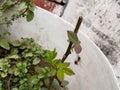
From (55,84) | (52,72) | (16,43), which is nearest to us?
(52,72)

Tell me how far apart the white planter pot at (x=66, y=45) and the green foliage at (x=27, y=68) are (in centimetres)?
4

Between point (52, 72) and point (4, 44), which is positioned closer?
point (52, 72)

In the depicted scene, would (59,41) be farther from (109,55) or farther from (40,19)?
(109,55)

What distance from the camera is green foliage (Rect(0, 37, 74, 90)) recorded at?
113 centimetres

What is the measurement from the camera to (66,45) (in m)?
1.23

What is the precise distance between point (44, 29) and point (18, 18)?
0.38ft

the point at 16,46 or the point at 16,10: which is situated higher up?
the point at 16,10

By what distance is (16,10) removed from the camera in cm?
128

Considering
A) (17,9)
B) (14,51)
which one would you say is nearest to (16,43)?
(14,51)

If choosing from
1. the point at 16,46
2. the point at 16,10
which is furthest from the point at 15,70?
the point at 16,10

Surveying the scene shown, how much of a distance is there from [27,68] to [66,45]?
18cm

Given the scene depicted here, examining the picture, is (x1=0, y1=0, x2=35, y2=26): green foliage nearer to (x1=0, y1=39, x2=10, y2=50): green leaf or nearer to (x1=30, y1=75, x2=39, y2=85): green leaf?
(x1=0, y1=39, x2=10, y2=50): green leaf

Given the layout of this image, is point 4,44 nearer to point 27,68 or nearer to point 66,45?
point 27,68

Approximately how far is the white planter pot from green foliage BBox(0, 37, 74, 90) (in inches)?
1.6
